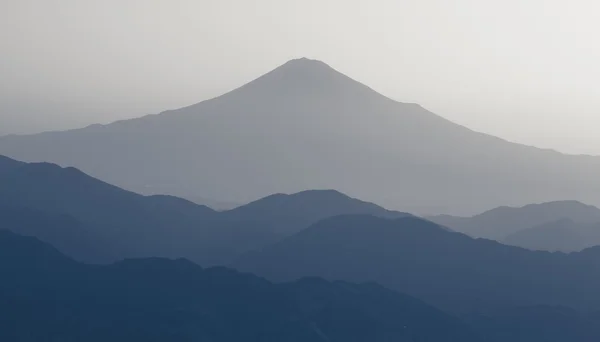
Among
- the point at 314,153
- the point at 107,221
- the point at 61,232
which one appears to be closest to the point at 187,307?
the point at 61,232

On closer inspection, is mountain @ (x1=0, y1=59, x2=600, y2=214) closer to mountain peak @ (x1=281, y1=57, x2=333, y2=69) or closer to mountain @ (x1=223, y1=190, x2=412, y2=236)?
mountain peak @ (x1=281, y1=57, x2=333, y2=69)

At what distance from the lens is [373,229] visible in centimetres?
7094

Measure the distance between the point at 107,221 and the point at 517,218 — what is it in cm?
3615

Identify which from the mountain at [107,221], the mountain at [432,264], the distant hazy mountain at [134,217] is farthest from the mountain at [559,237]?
the mountain at [107,221]

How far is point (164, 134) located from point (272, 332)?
100 m

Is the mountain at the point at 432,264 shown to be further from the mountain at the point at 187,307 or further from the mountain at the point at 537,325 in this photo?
the mountain at the point at 187,307

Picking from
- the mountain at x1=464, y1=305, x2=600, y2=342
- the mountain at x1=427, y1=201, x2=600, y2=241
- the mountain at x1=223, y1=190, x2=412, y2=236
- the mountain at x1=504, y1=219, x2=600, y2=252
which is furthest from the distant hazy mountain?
the mountain at x1=464, y1=305, x2=600, y2=342

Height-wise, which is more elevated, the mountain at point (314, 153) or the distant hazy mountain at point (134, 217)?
the mountain at point (314, 153)

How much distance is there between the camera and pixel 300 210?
80.9 m

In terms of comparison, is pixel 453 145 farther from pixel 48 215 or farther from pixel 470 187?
pixel 48 215

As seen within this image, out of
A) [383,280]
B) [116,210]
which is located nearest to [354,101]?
[116,210]

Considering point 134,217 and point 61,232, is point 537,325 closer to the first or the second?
point 61,232

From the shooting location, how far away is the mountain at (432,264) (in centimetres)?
6372

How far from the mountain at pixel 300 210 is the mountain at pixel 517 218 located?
9611 mm
